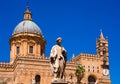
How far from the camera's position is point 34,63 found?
61.0 m

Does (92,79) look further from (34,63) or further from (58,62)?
(58,62)

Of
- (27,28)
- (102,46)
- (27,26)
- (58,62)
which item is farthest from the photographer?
(102,46)

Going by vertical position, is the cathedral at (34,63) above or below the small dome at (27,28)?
below

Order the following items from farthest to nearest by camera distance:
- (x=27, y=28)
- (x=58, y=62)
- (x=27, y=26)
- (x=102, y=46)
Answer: (x=102, y=46)
(x=27, y=26)
(x=27, y=28)
(x=58, y=62)

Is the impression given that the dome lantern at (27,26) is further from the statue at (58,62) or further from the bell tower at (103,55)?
the statue at (58,62)

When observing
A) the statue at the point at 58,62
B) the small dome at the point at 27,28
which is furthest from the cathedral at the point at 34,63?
the statue at the point at 58,62

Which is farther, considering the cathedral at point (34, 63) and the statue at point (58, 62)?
the cathedral at point (34, 63)

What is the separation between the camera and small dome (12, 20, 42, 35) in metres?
67.0

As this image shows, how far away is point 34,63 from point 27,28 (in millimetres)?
9215

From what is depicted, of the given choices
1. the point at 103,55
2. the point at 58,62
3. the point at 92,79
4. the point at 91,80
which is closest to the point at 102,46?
the point at 103,55

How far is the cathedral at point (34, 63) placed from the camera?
60.4 m

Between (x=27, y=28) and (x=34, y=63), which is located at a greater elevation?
(x=27, y=28)

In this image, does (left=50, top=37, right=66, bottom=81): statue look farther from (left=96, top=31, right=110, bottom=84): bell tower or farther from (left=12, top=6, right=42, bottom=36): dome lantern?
(left=96, top=31, right=110, bottom=84): bell tower

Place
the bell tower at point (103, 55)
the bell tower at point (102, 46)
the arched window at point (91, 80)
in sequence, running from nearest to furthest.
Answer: the arched window at point (91, 80) < the bell tower at point (103, 55) < the bell tower at point (102, 46)
